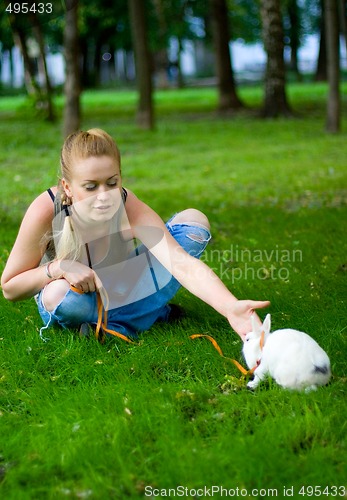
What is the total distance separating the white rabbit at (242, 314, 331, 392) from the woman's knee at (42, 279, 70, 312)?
3.50ft

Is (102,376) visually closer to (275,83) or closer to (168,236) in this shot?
(168,236)

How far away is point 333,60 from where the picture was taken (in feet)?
46.3

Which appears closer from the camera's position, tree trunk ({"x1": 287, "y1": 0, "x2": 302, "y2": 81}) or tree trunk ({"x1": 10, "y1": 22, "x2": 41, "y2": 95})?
tree trunk ({"x1": 10, "y1": 22, "x2": 41, "y2": 95})

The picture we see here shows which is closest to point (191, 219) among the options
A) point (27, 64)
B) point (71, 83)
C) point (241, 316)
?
point (241, 316)

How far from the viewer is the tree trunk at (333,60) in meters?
13.4

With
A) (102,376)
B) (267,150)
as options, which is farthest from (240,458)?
(267,150)

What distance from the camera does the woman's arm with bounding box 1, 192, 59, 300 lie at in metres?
3.70

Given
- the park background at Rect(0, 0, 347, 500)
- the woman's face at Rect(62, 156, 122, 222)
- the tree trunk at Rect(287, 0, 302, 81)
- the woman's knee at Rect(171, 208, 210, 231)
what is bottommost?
the park background at Rect(0, 0, 347, 500)

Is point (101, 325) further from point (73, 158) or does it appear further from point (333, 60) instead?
point (333, 60)

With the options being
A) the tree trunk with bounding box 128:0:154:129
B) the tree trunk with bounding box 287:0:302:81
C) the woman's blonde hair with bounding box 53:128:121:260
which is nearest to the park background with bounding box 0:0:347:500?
the woman's blonde hair with bounding box 53:128:121:260

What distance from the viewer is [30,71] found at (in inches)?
732

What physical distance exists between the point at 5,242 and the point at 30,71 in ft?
43.5

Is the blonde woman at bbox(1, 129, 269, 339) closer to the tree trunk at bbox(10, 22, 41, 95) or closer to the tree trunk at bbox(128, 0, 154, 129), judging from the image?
the tree trunk at bbox(128, 0, 154, 129)

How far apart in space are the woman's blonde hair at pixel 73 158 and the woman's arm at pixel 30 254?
76 millimetres
